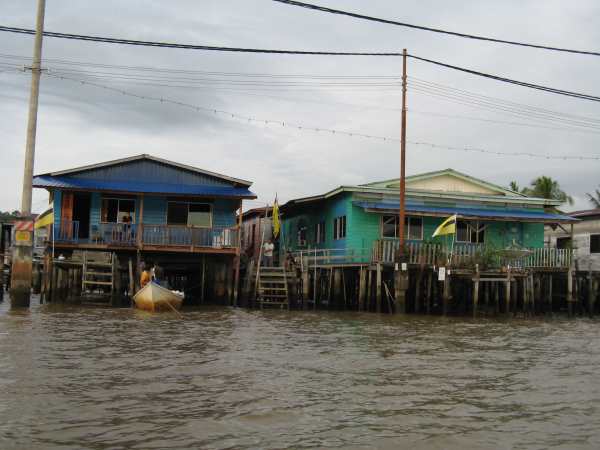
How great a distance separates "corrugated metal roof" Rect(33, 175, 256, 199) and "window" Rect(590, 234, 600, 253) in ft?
61.7

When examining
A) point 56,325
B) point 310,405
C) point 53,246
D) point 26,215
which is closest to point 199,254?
point 53,246

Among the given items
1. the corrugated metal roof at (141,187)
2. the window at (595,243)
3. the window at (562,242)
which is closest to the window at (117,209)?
the corrugated metal roof at (141,187)

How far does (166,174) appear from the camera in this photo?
99.1 ft

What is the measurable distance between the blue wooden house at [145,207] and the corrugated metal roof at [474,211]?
5.49 m

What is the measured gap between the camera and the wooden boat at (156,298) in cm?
2387

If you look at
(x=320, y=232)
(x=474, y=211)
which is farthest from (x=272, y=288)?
(x=474, y=211)

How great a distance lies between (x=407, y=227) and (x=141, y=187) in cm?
1166

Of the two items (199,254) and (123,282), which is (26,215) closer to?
(199,254)

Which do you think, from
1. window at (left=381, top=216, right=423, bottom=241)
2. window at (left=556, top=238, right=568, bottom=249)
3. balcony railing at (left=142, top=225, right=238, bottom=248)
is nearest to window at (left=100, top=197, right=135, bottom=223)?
balcony railing at (left=142, top=225, right=238, bottom=248)

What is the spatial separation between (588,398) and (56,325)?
43.1ft

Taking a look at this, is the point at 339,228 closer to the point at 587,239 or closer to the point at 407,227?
the point at 407,227

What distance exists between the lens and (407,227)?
30.9 meters

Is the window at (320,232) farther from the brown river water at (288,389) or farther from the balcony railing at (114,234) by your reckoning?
the brown river water at (288,389)

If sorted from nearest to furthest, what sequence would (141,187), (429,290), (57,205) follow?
(429,290) < (141,187) < (57,205)
